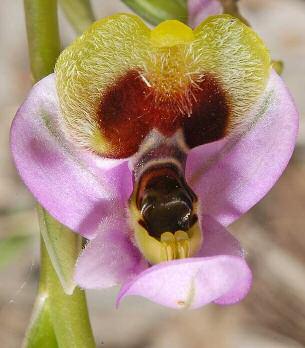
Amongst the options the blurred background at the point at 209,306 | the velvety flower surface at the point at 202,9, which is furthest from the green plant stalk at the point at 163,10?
the blurred background at the point at 209,306

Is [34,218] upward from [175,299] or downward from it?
downward

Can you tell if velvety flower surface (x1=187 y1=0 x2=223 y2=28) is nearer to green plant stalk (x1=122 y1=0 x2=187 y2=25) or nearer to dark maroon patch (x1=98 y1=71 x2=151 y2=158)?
green plant stalk (x1=122 y1=0 x2=187 y2=25)

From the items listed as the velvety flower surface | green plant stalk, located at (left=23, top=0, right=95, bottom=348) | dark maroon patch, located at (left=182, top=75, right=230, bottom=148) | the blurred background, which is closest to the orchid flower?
dark maroon patch, located at (left=182, top=75, right=230, bottom=148)

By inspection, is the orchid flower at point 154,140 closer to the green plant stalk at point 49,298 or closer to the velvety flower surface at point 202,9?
the green plant stalk at point 49,298

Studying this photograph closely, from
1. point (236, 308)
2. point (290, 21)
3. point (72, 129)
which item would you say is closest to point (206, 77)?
point (72, 129)

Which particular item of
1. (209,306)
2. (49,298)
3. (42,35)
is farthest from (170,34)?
(209,306)

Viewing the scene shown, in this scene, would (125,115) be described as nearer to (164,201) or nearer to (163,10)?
(164,201)

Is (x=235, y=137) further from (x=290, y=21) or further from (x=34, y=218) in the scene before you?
(x=290, y=21)
